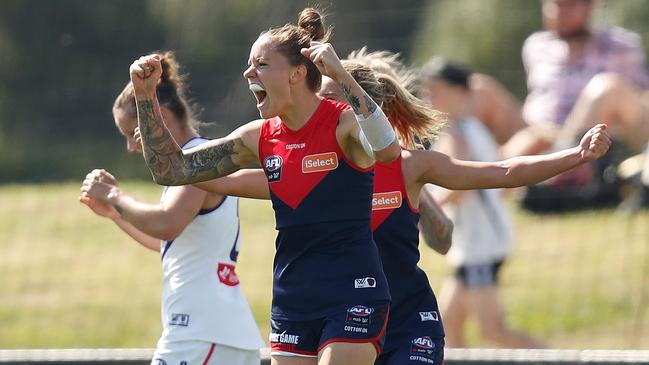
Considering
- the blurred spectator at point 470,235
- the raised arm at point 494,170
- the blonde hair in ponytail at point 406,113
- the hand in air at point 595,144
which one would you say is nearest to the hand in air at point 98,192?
the blonde hair in ponytail at point 406,113

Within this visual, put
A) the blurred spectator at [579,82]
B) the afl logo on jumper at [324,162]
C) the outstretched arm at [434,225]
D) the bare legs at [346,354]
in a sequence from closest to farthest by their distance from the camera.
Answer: the bare legs at [346,354] < the afl logo on jumper at [324,162] < the outstretched arm at [434,225] < the blurred spectator at [579,82]

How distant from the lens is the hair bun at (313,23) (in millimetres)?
4676

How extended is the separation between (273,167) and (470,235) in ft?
14.3

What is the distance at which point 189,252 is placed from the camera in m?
5.41

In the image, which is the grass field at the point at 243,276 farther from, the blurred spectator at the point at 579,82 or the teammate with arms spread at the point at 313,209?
the teammate with arms spread at the point at 313,209

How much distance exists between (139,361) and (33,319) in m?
3.88

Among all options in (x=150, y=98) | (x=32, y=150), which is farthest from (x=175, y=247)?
(x=32, y=150)

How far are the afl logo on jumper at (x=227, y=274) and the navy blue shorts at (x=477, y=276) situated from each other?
350 cm

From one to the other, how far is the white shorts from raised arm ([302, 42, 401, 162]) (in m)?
1.35

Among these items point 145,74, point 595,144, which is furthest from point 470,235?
point 145,74

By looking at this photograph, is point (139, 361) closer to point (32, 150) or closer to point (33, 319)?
point (33, 319)

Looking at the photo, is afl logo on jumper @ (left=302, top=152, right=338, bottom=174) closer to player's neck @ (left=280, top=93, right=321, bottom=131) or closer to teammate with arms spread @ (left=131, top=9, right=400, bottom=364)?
teammate with arms spread @ (left=131, top=9, right=400, bottom=364)

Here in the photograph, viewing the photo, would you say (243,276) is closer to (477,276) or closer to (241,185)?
(477,276)

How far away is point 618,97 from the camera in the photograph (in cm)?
984
